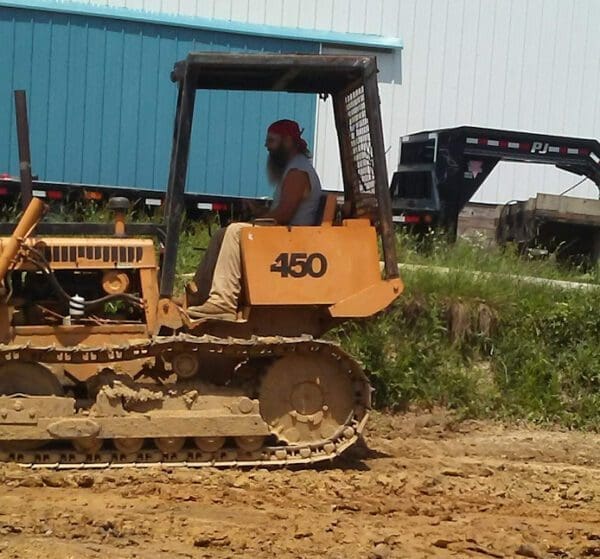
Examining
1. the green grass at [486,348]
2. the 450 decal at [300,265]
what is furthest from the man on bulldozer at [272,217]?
the green grass at [486,348]

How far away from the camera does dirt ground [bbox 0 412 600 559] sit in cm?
596

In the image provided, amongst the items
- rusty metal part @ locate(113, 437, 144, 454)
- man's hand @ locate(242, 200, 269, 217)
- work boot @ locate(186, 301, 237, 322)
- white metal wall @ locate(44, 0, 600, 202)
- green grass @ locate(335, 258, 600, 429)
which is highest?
white metal wall @ locate(44, 0, 600, 202)

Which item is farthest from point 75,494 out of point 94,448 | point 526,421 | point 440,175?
point 440,175

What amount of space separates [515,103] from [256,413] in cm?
1174

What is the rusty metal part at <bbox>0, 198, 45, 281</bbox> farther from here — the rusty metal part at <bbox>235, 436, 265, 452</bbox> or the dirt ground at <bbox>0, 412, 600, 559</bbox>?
the rusty metal part at <bbox>235, 436, 265, 452</bbox>

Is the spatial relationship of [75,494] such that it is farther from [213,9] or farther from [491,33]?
[491,33]

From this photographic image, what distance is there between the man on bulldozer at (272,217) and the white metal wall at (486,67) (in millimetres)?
8924

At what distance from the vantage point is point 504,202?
17.9 meters

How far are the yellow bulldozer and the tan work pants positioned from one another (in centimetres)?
6

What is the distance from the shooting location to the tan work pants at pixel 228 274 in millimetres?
7531

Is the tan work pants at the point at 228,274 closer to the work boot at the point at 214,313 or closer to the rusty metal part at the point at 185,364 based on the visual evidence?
the work boot at the point at 214,313

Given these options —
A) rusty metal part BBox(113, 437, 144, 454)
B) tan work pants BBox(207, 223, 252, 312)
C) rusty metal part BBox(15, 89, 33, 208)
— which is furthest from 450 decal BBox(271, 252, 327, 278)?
rusty metal part BBox(15, 89, 33, 208)

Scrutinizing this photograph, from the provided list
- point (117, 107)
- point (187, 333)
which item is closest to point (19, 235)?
point (187, 333)

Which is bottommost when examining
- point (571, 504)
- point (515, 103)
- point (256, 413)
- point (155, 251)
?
point (571, 504)
